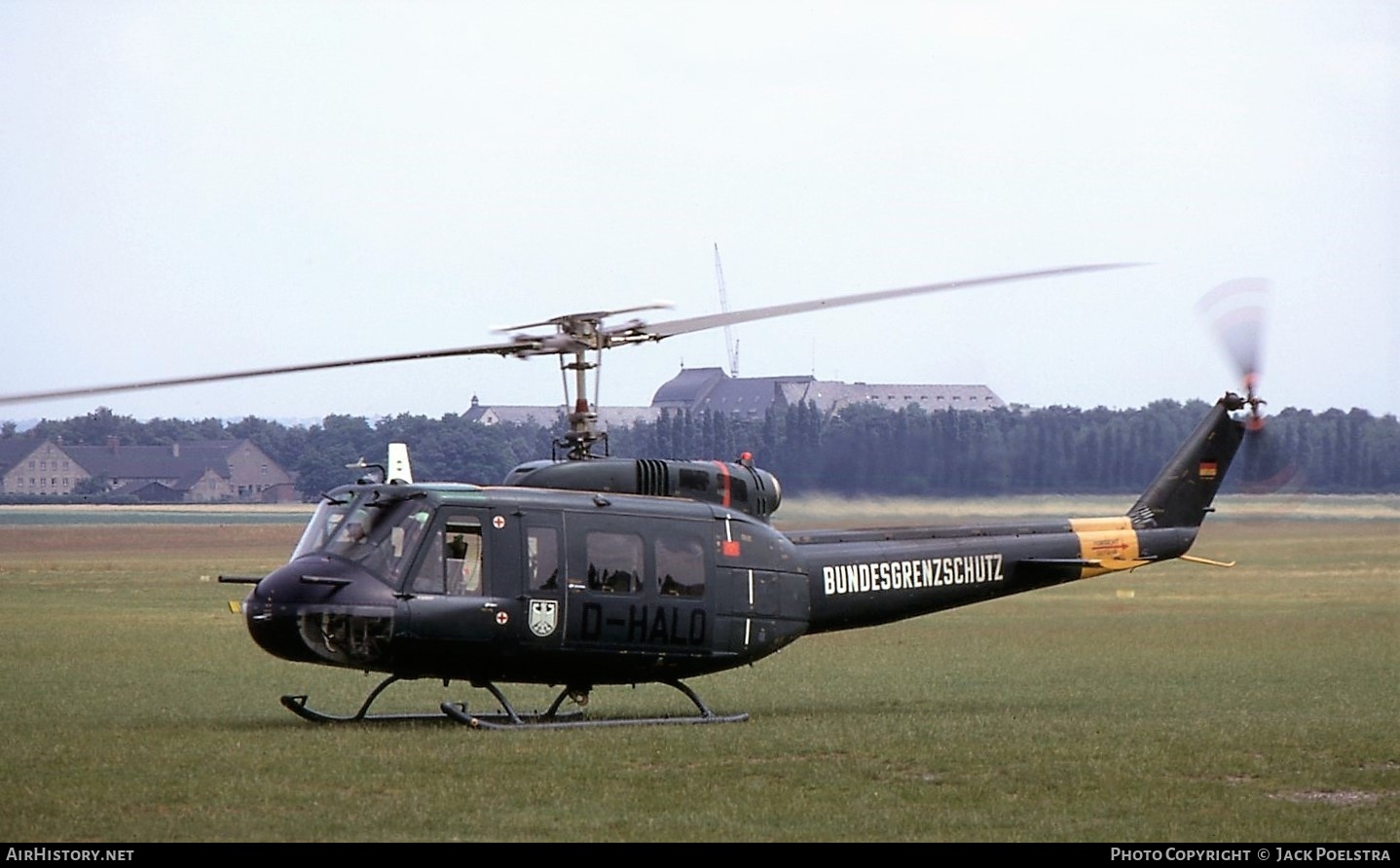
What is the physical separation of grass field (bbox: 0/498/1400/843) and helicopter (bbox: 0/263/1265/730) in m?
0.75

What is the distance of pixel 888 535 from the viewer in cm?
2022

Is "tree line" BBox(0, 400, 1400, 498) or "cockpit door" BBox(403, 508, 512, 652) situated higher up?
"tree line" BBox(0, 400, 1400, 498)

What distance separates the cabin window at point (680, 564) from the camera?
17.8 m

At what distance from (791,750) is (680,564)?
2659 millimetres

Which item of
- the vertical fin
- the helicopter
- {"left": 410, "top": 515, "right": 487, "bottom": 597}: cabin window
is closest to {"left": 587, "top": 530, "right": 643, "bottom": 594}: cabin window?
the helicopter

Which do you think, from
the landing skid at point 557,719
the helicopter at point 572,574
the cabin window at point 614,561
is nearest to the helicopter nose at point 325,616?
the helicopter at point 572,574

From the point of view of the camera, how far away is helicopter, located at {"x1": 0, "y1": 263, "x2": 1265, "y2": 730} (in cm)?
1659

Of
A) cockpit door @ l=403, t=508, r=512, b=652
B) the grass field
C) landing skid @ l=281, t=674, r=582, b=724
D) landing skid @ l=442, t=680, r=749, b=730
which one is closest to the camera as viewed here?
the grass field

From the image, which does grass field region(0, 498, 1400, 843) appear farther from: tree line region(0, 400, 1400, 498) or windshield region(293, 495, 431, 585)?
windshield region(293, 495, 431, 585)

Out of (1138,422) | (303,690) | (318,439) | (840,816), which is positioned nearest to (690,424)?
(1138,422)

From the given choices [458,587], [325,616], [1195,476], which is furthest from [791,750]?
[1195,476]

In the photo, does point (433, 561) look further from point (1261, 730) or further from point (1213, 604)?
point (1213, 604)

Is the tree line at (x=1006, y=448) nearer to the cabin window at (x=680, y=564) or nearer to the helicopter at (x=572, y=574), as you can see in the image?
the helicopter at (x=572, y=574)

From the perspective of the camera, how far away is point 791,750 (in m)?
15.8
